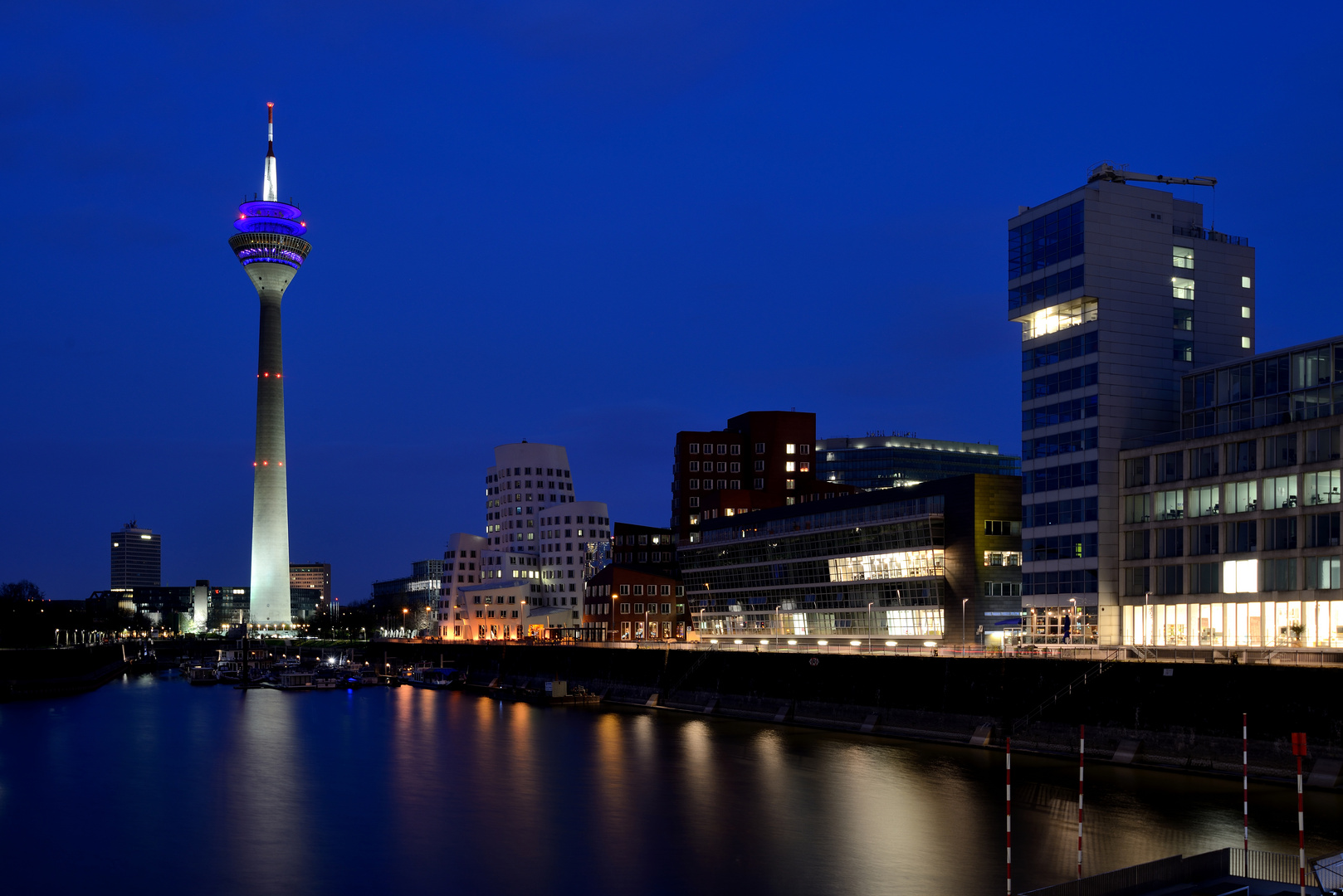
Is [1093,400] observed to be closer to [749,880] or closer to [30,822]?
[749,880]

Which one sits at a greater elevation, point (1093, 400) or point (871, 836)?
point (1093, 400)

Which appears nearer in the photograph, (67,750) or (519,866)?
(519,866)

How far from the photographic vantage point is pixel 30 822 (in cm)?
6125

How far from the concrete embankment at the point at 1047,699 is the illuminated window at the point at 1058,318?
2870 cm

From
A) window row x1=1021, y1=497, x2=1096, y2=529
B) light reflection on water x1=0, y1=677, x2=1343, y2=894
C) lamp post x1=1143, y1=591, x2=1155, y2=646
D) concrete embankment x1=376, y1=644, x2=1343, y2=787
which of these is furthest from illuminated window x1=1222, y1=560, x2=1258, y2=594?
light reflection on water x1=0, y1=677, x2=1343, y2=894

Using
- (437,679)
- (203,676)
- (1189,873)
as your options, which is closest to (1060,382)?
(1189,873)

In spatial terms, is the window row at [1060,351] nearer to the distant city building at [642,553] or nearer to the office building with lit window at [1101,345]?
the office building with lit window at [1101,345]

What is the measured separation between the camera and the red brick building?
180 metres

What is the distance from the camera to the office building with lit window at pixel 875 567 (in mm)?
113250

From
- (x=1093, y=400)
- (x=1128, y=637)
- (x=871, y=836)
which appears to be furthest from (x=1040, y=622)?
(x=871, y=836)

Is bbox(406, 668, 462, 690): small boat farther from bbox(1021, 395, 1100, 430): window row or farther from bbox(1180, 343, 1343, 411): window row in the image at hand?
bbox(1180, 343, 1343, 411): window row

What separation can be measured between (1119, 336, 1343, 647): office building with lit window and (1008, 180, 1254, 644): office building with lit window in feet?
7.08

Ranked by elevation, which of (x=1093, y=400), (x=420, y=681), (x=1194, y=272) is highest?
(x=1194, y=272)

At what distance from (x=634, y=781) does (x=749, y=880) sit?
26.3 metres
